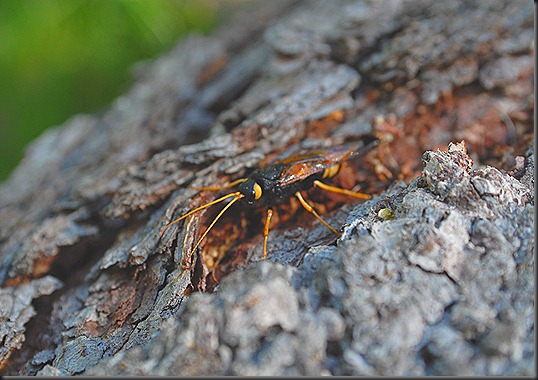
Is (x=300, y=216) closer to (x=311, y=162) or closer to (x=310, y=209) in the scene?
(x=310, y=209)

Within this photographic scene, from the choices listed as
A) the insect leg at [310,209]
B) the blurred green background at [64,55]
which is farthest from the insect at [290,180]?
the blurred green background at [64,55]

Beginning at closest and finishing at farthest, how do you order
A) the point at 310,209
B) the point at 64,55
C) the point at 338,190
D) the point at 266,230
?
the point at 266,230 < the point at 310,209 < the point at 338,190 < the point at 64,55

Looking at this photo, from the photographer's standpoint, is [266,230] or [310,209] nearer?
[266,230]

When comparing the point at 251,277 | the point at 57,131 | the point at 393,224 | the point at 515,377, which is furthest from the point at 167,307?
the point at 57,131

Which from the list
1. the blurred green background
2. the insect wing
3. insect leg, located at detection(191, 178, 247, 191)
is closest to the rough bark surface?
insect leg, located at detection(191, 178, 247, 191)

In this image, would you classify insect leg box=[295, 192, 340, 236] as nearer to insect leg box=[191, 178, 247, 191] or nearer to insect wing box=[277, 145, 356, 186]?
insect wing box=[277, 145, 356, 186]

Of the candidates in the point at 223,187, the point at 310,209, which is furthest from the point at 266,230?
the point at 223,187
